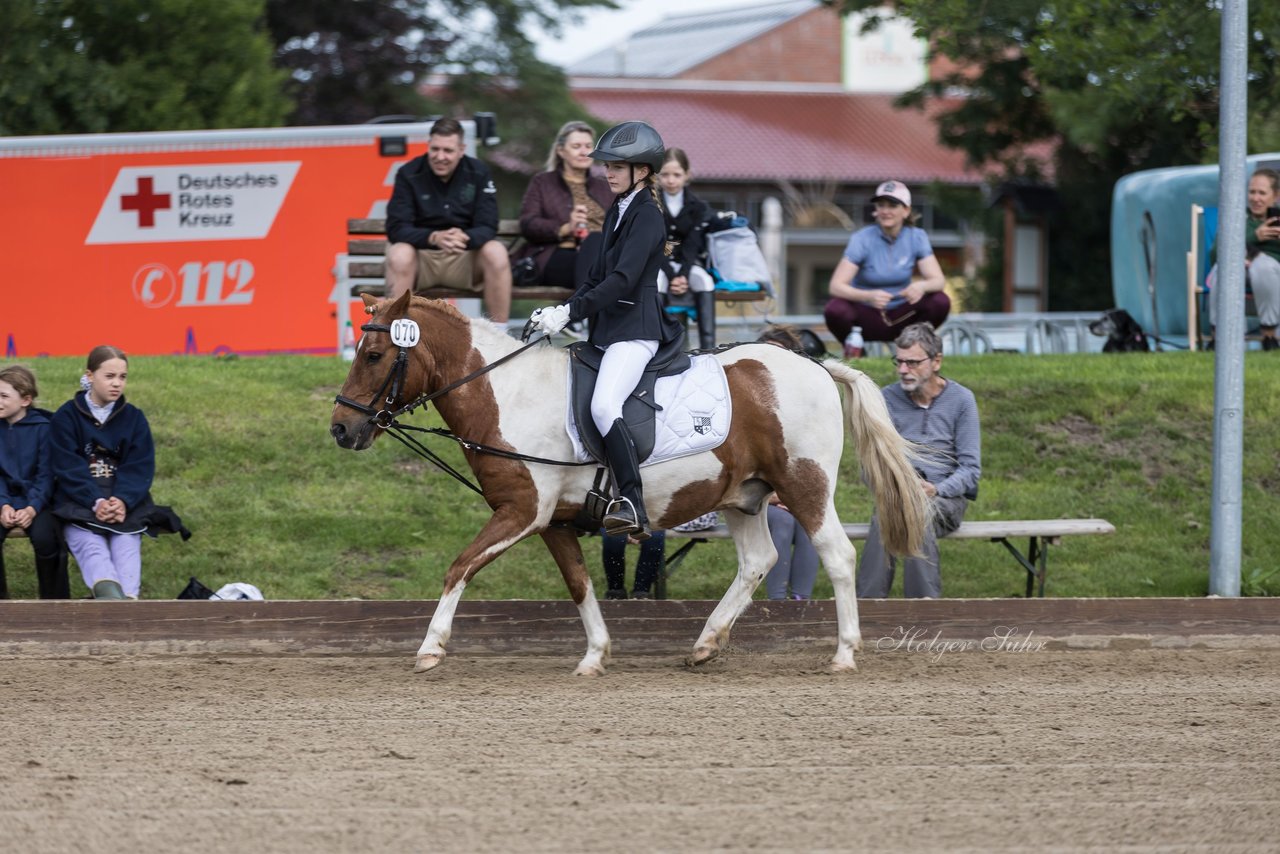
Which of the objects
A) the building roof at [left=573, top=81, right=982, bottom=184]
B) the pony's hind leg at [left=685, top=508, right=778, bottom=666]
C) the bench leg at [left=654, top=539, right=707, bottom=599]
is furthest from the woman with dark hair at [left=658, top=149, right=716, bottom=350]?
the building roof at [left=573, top=81, right=982, bottom=184]

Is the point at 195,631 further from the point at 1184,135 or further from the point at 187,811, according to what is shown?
the point at 1184,135

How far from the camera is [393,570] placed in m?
8.73

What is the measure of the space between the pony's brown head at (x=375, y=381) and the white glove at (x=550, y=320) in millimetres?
557

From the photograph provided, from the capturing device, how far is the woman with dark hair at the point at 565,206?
1008 cm

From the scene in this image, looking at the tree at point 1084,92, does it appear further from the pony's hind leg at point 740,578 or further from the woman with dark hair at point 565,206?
the pony's hind leg at point 740,578

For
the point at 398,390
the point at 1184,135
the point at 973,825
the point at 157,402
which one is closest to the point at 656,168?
the point at 398,390

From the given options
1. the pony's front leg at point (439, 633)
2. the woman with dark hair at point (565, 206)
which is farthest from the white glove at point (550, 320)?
the woman with dark hair at point (565, 206)

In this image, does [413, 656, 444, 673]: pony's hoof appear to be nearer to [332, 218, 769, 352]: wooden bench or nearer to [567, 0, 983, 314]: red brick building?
[332, 218, 769, 352]: wooden bench

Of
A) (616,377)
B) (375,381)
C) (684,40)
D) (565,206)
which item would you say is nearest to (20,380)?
(375,381)

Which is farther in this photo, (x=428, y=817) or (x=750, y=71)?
(x=750, y=71)

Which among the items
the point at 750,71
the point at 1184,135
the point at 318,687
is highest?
the point at 750,71

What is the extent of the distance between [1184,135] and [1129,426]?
14043 mm

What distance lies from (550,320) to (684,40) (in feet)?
147

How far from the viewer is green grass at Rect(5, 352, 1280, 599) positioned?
8.78 m
